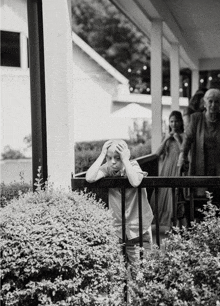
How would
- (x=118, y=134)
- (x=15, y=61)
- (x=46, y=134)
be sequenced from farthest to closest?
(x=118, y=134) < (x=15, y=61) < (x=46, y=134)

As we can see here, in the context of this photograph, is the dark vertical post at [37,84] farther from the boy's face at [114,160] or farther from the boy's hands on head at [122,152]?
the boy's hands on head at [122,152]

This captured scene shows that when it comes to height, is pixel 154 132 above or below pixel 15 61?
below

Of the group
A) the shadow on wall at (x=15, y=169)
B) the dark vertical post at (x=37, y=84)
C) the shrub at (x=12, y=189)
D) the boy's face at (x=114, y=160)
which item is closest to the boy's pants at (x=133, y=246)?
the boy's face at (x=114, y=160)

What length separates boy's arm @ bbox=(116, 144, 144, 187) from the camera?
4809 millimetres

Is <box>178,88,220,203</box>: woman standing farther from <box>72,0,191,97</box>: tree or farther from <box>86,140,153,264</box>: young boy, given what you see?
<box>72,0,191,97</box>: tree

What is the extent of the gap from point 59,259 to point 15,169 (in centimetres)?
306

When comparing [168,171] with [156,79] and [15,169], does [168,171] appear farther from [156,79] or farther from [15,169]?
[15,169]

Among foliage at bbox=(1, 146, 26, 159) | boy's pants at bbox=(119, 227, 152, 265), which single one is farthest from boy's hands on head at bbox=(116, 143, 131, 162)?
foliage at bbox=(1, 146, 26, 159)

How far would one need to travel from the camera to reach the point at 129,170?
4.82 meters

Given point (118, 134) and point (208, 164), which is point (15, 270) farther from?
point (118, 134)

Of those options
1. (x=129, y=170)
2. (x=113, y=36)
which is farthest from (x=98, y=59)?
(x=129, y=170)

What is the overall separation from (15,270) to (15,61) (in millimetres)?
2940

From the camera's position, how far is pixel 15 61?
21.2 ft

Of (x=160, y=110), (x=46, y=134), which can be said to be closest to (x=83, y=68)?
(x=160, y=110)
